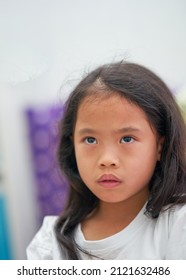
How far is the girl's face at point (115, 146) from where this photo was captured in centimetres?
60

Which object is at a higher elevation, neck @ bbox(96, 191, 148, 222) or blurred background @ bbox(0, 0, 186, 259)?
blurred background @ bbox(0, 0, 186, 259)

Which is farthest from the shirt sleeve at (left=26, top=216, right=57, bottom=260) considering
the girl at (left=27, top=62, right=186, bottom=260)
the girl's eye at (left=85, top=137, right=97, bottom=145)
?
the girl's eye at (left=85, top=137, right=97, bottom=145)

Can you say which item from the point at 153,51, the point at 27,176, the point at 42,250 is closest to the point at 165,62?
the point at 153,51

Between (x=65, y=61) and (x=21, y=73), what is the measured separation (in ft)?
0.29

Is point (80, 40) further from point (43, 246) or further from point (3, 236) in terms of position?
point (3, 236)

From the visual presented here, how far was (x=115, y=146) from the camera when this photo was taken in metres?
0.61

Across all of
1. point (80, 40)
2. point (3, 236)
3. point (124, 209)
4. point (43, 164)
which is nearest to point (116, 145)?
point (124, 209)

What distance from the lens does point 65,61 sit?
76cm

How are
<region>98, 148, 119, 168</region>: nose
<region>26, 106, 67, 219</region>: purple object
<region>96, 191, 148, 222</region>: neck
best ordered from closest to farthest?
<region>98, 148, 119, 168</region>: nose → <region>96, 191, 148, 222</region>: neck → <region>26, 106, 67, 219</region>: purple object

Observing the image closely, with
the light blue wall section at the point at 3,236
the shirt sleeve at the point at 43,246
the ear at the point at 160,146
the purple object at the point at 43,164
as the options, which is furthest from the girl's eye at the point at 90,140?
the light blue wall section at the point at 3,236

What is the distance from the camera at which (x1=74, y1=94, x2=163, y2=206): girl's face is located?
604mm

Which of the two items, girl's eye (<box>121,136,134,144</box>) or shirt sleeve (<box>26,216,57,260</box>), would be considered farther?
shirt sleeve (<box>26,216,57,260</box>)

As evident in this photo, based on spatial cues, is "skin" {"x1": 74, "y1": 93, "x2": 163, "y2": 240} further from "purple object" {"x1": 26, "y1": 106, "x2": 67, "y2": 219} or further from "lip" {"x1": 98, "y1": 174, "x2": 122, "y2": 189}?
"purple object" {"x1": 26, "y1": 106, "x2": 67, "y2": 219}
